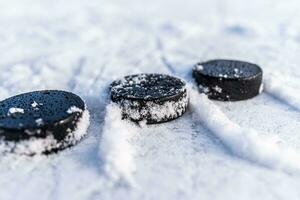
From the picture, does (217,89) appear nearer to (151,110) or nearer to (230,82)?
(230,82)

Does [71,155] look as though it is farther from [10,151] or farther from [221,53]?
[221,53]

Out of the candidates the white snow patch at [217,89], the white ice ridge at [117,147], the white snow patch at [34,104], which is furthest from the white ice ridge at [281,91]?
the white snow patch at [34,104]

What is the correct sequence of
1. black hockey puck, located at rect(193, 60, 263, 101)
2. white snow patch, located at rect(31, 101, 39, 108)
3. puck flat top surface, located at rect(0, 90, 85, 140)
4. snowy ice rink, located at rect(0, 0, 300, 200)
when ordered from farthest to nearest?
black hockey puck, located at rect(193, 60, 263, 101) < white snow patch, located at rect(31, 101, 39, 108) < puck flat top surface, located at rect(0, 90, 85, 140) < snowy ice rink, located at rect(0, 0, 300, 200)

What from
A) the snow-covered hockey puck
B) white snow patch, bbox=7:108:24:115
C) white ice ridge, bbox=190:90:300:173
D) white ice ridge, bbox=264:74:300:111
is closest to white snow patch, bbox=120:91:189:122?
the snow-covered hockey puck

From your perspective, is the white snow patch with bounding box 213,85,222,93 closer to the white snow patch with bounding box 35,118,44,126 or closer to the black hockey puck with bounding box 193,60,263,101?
the black hockey puck with bounding box 193,60,263,101

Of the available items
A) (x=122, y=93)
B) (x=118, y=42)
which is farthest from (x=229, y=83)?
(x=118, y=42)

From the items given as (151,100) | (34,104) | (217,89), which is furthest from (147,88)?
(34,104)
